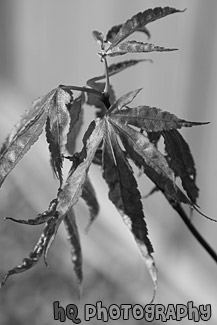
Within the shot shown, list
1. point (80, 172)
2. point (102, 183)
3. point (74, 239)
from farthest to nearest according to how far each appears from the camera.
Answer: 1. point (102, 183)
2. point (74, 239)
3. point (80, 172)

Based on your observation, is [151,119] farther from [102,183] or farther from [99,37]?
[102,183]

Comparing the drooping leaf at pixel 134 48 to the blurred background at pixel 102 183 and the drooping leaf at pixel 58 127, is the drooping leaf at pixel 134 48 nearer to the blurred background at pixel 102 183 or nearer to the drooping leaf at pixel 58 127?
the drooping leaf at pixel 58 127

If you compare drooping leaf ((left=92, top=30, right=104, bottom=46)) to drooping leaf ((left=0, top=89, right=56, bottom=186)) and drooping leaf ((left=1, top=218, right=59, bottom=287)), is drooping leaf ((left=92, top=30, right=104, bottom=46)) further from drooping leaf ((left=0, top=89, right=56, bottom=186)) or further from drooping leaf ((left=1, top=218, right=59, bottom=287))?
drooping leaf ((left=1, top=218, right=59, bottom=287))

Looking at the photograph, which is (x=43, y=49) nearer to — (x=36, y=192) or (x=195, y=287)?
(x=36, y=192)

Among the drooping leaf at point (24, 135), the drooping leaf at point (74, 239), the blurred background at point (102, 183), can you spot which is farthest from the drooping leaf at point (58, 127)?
the blurred background at point (102, 183)

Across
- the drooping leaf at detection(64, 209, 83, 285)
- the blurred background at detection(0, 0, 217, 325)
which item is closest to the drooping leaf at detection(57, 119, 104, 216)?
the drooping leaf at detection(64, 209, 83, 285)

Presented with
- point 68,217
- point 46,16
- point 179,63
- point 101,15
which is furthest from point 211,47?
point 68,217

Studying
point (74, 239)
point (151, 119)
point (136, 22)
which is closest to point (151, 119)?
point (151, 119)
